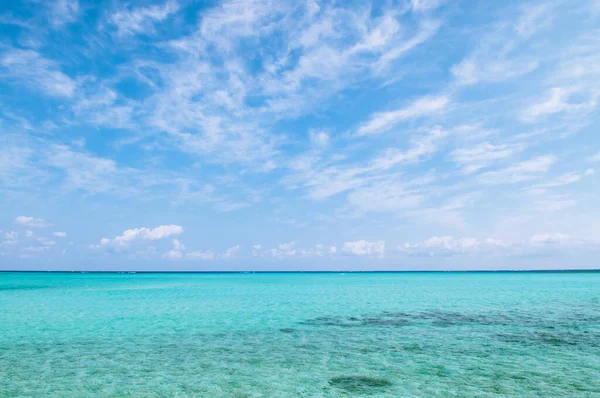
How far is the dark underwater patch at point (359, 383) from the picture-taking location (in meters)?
12.0

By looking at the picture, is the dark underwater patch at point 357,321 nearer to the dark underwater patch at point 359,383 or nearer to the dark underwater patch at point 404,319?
the dark underwater patch at point 404,319

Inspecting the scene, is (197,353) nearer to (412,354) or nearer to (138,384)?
(138,384)

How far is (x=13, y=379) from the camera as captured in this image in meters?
13.2

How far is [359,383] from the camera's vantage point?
12594 mm

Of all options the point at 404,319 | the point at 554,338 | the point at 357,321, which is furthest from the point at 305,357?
the point at 404,319

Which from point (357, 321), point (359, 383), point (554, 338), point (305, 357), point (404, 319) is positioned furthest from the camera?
point (404, 319)

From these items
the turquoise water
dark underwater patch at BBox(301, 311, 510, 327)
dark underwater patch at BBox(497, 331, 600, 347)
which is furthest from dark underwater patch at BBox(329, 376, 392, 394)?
dark underwater patch at BBox(301, 311, 510, 327)

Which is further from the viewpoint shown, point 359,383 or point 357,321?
point 357,321

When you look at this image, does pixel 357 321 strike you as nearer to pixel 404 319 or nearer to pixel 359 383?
pixel 404 319

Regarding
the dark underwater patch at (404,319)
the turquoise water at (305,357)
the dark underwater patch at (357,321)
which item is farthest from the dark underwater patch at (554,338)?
the dark underwater patch at (357,321)

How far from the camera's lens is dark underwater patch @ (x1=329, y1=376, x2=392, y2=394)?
11992 millimetres

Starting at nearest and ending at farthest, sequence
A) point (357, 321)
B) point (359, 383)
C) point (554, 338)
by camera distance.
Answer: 1. point (359, 383)
2. point (554, 338)
3. point (357, 321)

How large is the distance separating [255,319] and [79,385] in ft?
53.0

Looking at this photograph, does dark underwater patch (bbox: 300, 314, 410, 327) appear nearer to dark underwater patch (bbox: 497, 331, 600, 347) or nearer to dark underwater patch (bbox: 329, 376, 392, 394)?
dark underwater patch (bbox: 497, 331, 600, 347)
